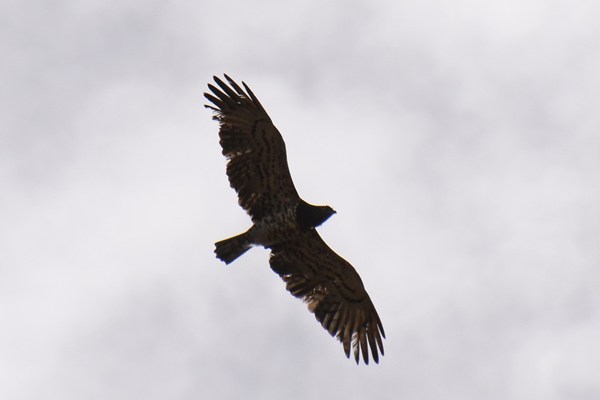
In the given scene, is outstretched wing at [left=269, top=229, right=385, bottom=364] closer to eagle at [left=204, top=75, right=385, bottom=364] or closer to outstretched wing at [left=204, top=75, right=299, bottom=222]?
eagle at [left=204, top=75, right=385, bottom=364]

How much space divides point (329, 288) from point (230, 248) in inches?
91.3

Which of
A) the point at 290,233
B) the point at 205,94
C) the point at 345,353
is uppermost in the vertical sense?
the point at 205,94

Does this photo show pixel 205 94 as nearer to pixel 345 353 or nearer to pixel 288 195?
pixel 288 195

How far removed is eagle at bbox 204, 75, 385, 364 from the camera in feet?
74.0

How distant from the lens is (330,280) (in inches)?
925

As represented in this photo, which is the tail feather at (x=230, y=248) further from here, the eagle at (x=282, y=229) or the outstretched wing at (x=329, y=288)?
the outstretched wing at (x=329, y=288)

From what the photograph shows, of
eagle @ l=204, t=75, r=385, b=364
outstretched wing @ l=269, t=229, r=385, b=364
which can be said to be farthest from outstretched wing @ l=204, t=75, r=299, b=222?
outstretched wing @ l=269, t=229, r=385, b=364

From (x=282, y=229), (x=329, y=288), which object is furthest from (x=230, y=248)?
(x=329, y=288)

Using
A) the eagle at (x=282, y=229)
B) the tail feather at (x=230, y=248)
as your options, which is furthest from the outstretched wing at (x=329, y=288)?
→ the tail feather at (x=230, y=248)

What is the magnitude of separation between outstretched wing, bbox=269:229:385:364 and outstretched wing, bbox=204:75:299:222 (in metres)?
0.97

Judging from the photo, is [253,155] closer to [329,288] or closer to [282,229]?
[282,229]

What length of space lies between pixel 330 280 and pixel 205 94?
433cm

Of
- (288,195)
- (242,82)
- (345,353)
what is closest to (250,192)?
(288,195)

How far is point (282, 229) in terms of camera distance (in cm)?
2283
